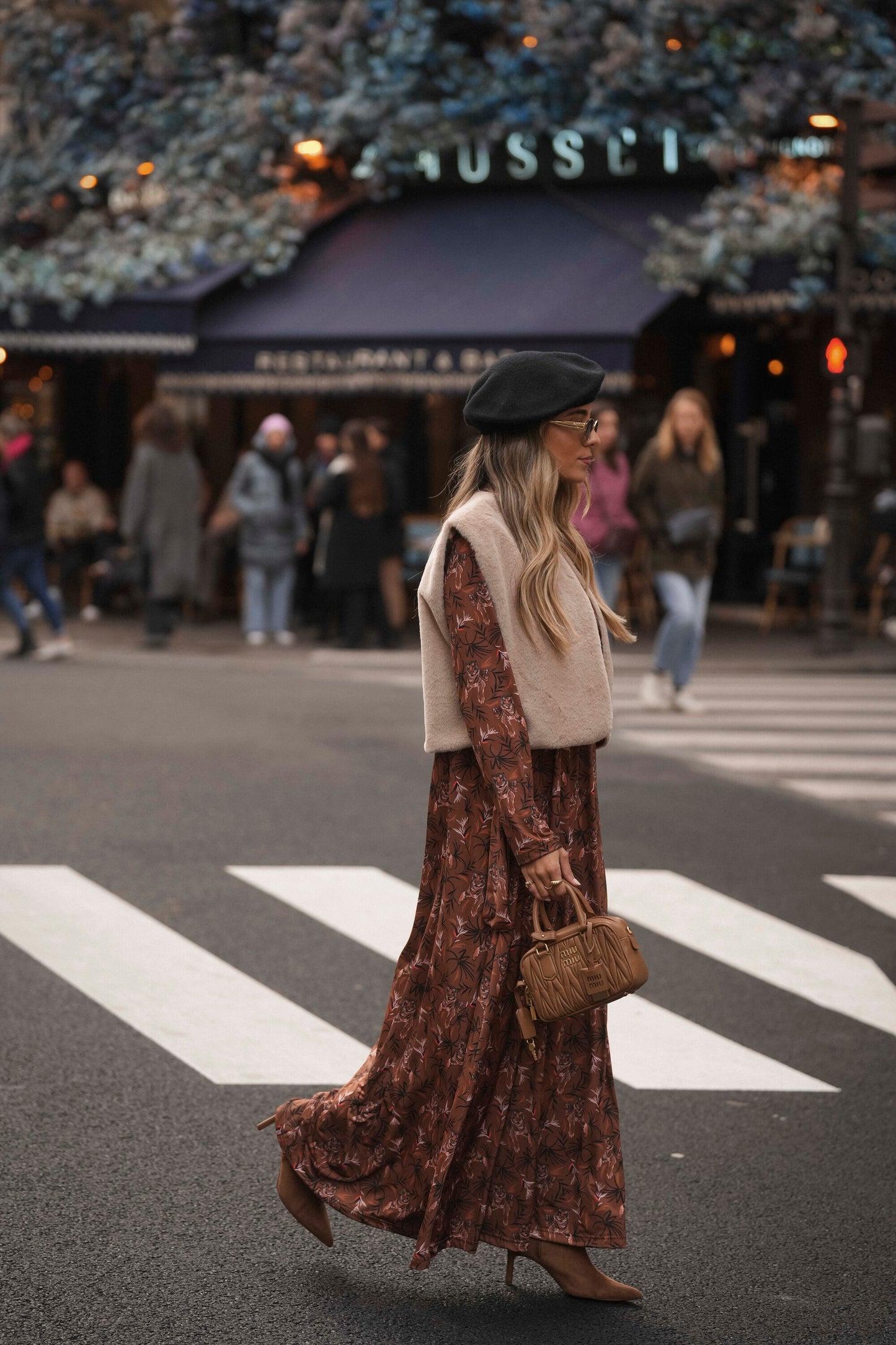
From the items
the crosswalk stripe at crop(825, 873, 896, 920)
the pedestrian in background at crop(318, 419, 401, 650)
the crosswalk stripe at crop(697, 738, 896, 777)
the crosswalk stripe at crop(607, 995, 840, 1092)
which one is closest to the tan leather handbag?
the crosswalk stripe at crop(607, 995, 840, 1092)

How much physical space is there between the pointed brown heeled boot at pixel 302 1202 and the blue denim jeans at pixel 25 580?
10822 millimetres

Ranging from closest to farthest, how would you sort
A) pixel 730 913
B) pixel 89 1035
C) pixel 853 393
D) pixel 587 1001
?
pixel 587 1001 → pixel 89 1035 → pixel 730 913 → pixel 853 393

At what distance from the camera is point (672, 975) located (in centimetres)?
608

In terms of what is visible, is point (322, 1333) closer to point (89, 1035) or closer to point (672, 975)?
point (89, 1035)

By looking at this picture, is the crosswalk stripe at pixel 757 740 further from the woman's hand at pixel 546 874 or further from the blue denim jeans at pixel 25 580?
the woman's hand at pixel 546 874

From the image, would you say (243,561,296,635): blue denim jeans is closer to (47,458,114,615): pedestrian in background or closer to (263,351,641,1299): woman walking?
(47,458,114,615): pedestrian in background

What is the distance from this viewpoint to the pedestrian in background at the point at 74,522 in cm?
1883

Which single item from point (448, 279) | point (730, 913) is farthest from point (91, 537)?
point (730, 913)

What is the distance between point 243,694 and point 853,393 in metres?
6.57

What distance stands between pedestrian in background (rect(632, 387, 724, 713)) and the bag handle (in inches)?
315

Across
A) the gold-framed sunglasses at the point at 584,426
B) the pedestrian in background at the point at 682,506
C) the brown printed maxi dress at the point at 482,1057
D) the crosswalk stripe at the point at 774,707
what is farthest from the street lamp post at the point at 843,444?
the brown printed maxi dress at the point at 482,1057

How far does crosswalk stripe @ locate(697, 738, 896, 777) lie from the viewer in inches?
402

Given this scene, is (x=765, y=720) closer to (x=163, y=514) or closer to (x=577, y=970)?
(x=163, y=514)

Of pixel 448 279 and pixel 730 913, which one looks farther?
pixel 448 279
